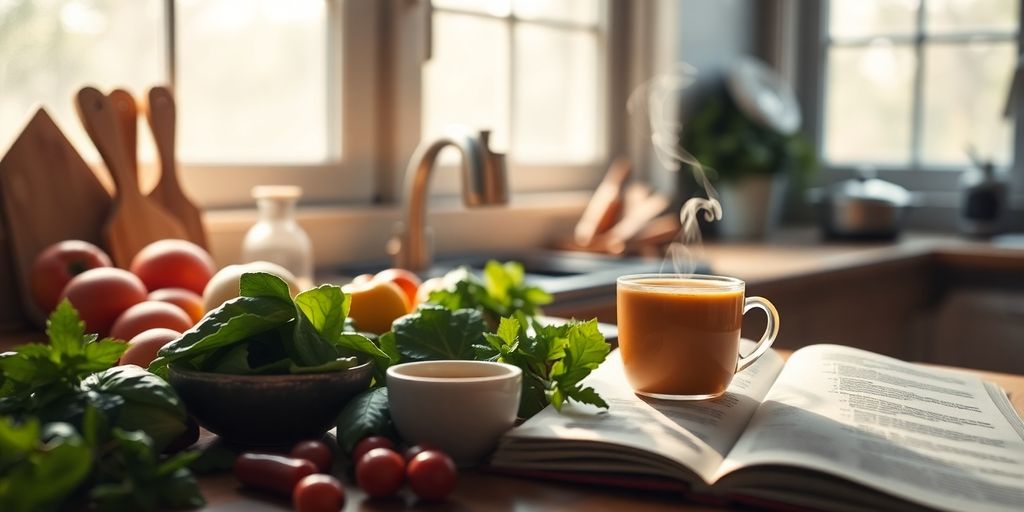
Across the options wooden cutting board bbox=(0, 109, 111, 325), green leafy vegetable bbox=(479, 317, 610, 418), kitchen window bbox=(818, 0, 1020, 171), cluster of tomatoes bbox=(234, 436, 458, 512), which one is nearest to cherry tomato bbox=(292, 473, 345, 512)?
cluster of tomatoes bbox=(234, 436, 458, 512)

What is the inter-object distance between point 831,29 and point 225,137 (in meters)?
2.18

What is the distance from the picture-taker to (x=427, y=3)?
2.23 metres

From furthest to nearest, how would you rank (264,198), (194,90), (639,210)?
(639,210) < (194,90) < (264,198)

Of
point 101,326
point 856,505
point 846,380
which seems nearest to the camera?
point 856,505

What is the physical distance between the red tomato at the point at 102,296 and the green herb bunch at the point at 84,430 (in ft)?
1.59

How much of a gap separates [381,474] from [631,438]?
180 millimetres

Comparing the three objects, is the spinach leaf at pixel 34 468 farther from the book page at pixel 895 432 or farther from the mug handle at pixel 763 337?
the mug handle at pixel 763 337

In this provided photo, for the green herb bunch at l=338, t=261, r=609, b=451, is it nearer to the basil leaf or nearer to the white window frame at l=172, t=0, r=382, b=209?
the basil leaf

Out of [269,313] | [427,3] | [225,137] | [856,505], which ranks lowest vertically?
[856,505]

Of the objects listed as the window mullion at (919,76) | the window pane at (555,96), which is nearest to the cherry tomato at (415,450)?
the window pane at (555,96)

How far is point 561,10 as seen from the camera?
2.79m

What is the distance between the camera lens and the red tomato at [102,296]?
4.04ft

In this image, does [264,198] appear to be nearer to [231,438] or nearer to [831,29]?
[231,438]

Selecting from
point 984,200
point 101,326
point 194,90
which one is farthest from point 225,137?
point 984,200
